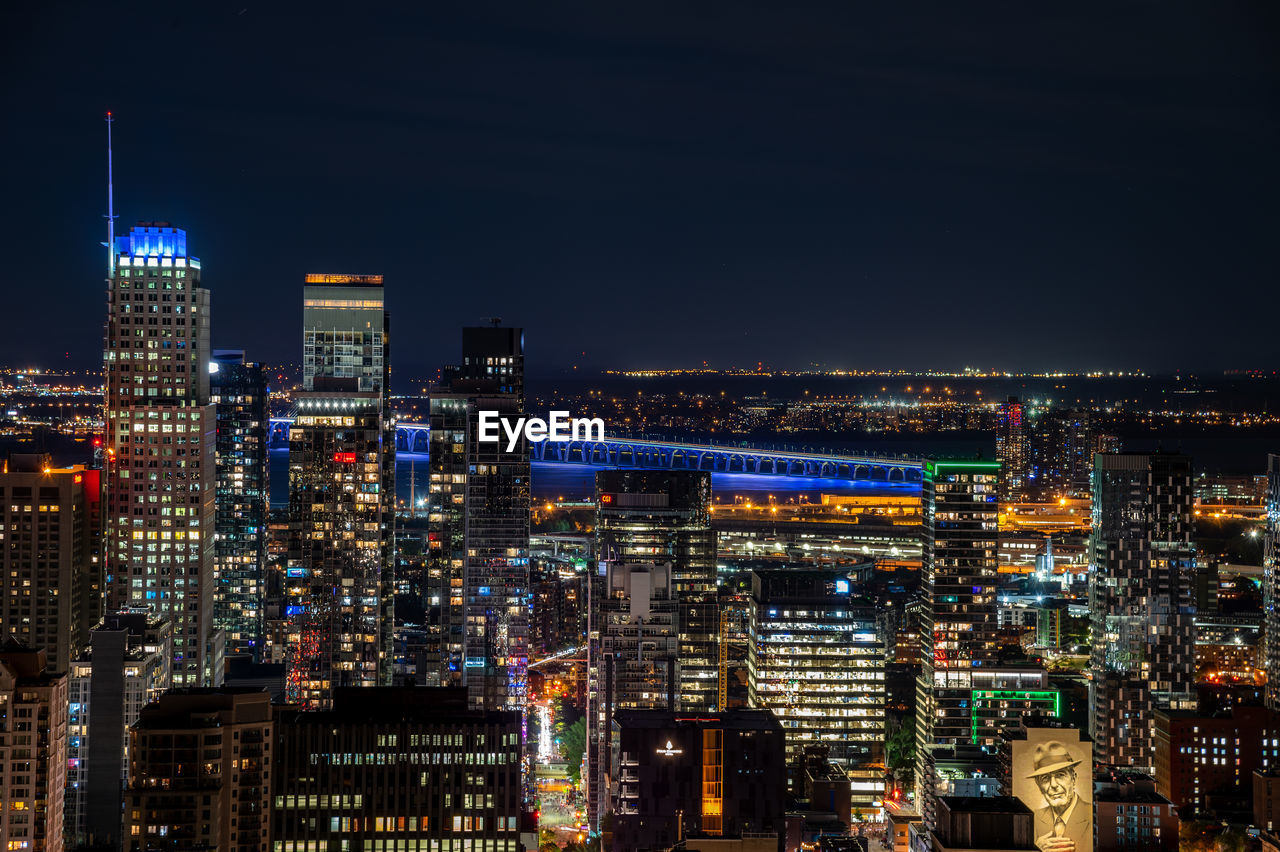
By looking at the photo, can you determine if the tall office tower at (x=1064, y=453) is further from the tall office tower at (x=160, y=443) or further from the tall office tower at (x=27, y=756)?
the tall office tower at (x=27, y=756)

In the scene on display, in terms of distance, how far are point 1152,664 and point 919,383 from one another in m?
110

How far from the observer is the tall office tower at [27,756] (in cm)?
2970

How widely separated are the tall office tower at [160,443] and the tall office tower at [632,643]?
1080 centimetres

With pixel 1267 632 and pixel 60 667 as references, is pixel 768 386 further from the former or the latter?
pixel 60 667

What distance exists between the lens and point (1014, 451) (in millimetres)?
90438

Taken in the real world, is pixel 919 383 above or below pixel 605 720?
above

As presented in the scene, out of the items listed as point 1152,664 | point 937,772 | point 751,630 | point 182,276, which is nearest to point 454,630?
point 751,630

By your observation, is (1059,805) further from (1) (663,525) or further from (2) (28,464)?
(2) (28,464)

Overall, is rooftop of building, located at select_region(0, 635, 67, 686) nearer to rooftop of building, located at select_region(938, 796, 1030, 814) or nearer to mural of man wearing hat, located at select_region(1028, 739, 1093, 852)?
rooftop of building, located at select_region(938, 796, 1030, 814)

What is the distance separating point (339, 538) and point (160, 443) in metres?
6.82

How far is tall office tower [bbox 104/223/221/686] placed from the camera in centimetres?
4388

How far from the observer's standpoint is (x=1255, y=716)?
39906 mm

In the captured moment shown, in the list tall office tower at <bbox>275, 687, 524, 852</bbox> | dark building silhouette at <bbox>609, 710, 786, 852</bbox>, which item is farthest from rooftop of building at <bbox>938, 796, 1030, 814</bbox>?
tall office tower at <bbox>275, 687, 524, 852</bbox>

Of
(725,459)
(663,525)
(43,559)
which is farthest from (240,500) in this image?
(725,459)
